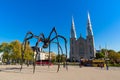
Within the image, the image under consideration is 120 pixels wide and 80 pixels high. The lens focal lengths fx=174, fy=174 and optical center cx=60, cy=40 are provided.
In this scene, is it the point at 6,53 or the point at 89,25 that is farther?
the point at 89,25

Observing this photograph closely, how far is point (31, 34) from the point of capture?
23.2m

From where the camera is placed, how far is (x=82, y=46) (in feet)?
519

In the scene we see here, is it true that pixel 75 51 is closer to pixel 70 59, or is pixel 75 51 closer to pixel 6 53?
pixel 70 59

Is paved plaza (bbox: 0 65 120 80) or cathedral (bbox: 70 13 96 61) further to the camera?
cathedral (bbox: 70 13 96 61)

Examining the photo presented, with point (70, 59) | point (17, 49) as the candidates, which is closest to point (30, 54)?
point (17, 49)

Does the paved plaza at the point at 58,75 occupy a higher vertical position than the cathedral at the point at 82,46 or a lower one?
lower

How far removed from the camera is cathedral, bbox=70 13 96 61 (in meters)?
152

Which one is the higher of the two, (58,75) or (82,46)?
(82,46)

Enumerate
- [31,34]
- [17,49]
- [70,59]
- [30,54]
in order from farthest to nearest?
[70,59], [30,54], [17,49], [31,34]

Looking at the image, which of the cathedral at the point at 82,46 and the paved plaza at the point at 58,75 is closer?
the paved plaza at the point at 58,75

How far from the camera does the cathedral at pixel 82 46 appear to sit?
15150cm

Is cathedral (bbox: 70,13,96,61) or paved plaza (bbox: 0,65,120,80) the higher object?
cathedral (bbox: 70,13,96,61)

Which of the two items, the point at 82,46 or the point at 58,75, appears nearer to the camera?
the point at 58,75

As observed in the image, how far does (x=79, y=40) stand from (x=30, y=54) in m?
87.5
